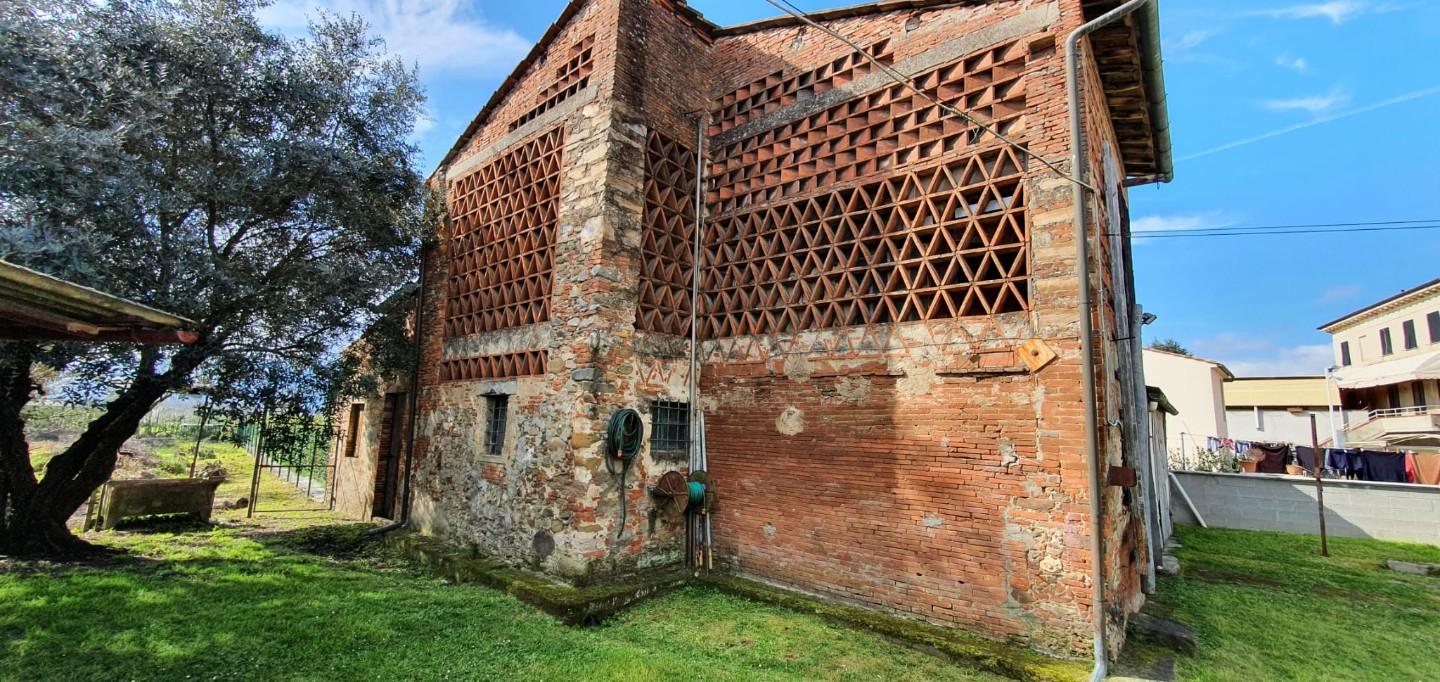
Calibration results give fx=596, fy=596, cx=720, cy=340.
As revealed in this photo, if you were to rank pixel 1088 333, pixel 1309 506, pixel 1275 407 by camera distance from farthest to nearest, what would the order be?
pixel 1275 407, pixel 1309 506, pixel 1088 333

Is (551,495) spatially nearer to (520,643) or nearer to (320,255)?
(520,643)

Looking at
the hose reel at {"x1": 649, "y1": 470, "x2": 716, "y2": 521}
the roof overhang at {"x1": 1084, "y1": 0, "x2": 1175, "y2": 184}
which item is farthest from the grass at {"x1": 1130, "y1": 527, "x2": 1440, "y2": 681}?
the roof overhang at {"x1": 1084, "y1": 0, "x2": 1175, "y2": 184}

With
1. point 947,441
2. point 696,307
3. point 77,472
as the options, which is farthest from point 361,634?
point 77,472

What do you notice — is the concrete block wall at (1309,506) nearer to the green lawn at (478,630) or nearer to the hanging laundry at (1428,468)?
the green lawn at (478,630)

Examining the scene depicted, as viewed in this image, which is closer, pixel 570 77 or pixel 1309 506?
pixel 570 77

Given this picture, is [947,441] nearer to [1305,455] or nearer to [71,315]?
[71,315]

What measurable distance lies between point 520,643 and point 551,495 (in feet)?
7.13

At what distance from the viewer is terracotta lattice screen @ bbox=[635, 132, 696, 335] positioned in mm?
8469

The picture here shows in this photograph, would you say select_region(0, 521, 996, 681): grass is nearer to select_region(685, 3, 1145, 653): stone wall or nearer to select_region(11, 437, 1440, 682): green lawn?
select_region(11, 437, 1440, 682): green lawn

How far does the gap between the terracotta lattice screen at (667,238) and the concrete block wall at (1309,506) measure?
47.0 ft

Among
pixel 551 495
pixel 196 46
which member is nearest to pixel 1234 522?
pixel 551 495

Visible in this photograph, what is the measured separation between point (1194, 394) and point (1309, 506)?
48.2 feet

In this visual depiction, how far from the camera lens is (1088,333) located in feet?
17.8

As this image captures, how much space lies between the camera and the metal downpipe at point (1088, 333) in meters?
5.22
